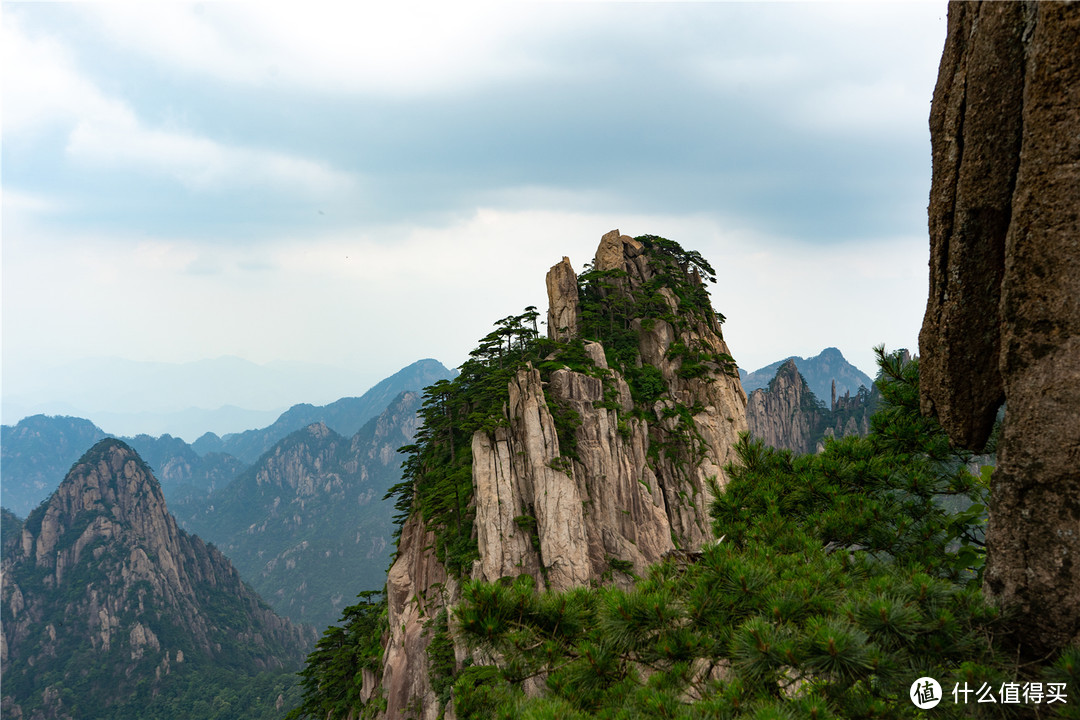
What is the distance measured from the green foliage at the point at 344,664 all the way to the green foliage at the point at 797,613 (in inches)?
1326

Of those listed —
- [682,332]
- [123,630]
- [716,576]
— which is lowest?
[123,630]

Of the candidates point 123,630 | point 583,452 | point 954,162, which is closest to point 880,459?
point 954,162

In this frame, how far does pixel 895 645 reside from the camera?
15.4ft

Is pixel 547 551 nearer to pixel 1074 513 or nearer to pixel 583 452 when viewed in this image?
pixel 583 452

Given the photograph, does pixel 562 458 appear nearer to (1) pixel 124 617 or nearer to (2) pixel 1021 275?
(2) pixel 1021 275

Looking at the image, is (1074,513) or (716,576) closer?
(1074,513)

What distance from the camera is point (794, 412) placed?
117 m

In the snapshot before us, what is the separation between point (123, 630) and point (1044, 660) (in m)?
153

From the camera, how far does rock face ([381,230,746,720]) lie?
1209 inches

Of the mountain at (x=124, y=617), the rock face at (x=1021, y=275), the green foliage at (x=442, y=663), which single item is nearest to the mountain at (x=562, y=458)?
the green foliage at (x=442, y=663)

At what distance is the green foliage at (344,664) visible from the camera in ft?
121

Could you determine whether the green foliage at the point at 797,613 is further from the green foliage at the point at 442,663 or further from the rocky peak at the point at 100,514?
the rocky peak at the point at 100,514

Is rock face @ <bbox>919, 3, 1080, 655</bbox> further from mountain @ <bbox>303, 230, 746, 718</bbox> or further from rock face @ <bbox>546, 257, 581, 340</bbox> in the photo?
rock face @ <bbox>546, 257, 581, 340</bbox>

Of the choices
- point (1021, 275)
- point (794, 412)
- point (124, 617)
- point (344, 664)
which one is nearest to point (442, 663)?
point (344, 664)
